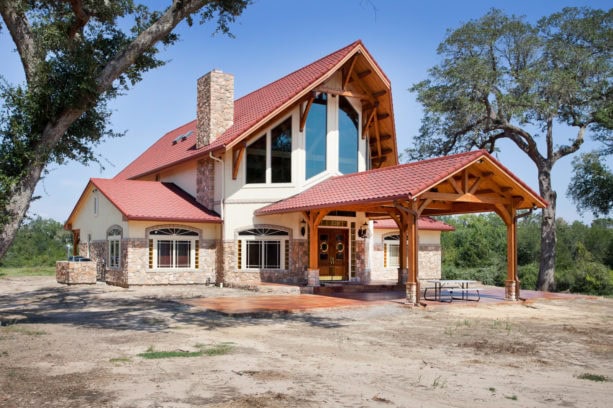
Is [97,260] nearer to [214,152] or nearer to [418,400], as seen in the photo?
[214,152]

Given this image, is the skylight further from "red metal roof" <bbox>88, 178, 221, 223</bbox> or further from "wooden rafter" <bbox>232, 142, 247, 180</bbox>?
"wooden rafter" <bbox>232, 142, 247, 180</bbox>

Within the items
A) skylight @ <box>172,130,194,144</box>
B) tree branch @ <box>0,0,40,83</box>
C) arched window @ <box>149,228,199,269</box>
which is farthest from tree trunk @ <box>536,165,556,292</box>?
tree branch @ <box>0,0,40,83</box>

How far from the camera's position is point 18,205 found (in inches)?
428

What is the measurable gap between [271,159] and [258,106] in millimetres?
2613

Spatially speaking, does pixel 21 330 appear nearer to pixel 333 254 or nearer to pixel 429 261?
pixel 333 254

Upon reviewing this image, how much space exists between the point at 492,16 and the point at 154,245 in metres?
16.3

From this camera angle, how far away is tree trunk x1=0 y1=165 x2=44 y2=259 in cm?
1070

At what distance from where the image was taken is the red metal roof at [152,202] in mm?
20578

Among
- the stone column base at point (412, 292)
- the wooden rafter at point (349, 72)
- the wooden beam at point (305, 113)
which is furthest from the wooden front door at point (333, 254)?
the stone column base at point (412, 292)

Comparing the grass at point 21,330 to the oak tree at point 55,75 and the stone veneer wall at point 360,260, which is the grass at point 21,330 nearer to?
the oak tree at point 55,75

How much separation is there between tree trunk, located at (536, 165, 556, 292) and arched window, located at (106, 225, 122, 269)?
54.7 feet

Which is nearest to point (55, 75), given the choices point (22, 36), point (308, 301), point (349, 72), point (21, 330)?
point (22, 36)

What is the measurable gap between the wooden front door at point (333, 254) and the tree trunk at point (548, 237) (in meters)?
8.51

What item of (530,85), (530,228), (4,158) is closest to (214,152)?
(4,158)
